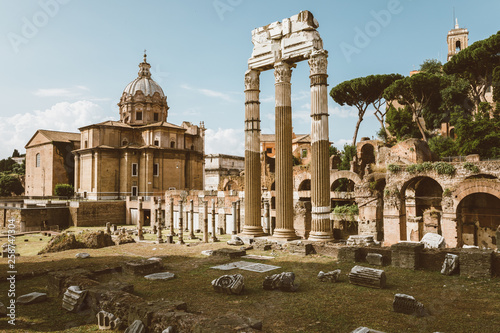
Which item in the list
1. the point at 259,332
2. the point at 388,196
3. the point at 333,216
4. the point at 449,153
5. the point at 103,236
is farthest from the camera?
the point at 449,153

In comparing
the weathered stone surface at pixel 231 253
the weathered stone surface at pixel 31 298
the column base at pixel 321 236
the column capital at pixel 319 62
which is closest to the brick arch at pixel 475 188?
the column base at pixel 321 236

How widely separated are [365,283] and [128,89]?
39.3 m

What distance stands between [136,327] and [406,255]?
6.06 m

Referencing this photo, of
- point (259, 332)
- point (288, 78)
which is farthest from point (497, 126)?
point (259, 332)

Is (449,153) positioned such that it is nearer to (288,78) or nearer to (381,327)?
(288,78)

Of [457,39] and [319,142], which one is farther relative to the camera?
[457,39]

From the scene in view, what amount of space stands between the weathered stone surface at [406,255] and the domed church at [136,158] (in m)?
29.0

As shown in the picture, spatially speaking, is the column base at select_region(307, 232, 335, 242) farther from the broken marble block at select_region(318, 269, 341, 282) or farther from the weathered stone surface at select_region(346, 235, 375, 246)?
the broken marble block at select_region(318, 269, 341, 282)

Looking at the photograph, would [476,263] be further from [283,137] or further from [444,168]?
[444,168]

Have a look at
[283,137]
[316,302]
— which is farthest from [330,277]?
[283,137]

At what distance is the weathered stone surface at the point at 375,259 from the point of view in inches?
354

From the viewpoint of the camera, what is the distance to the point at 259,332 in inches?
168

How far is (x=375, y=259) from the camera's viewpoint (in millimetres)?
9078

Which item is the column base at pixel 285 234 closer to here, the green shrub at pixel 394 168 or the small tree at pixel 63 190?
the green shrub at pixel 394 168
